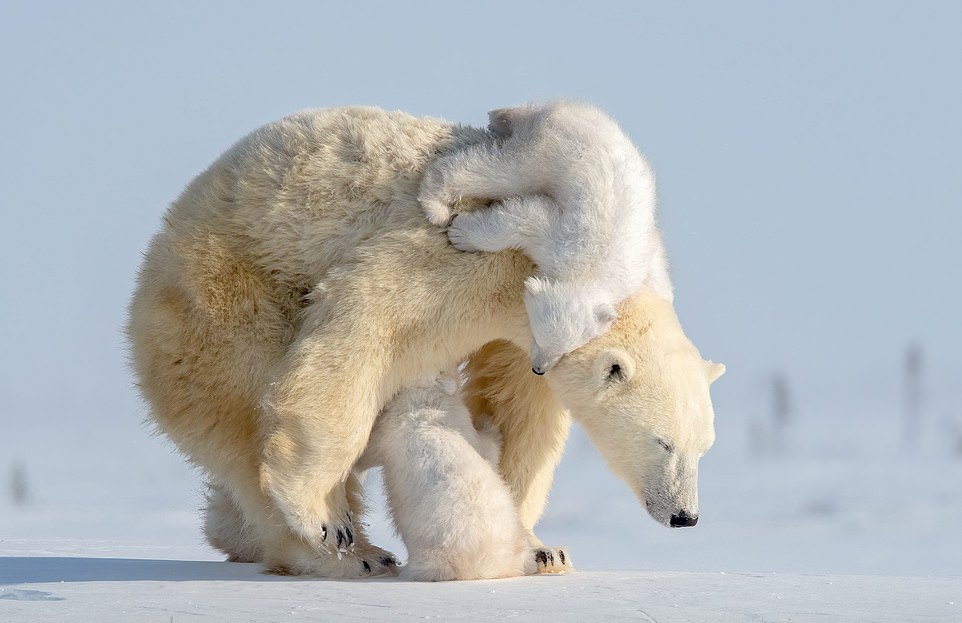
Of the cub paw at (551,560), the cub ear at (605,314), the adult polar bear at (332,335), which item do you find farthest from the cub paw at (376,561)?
the cub ear at (605,314)

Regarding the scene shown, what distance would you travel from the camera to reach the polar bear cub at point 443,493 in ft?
17.8

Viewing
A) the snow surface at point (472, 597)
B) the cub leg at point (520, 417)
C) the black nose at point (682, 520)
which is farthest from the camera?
the cub leg at point (520, 417)

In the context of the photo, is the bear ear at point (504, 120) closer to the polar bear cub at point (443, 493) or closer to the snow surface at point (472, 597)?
the polar bear cub at point (443, 493)

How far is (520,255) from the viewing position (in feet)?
18.5

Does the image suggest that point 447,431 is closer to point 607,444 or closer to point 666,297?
point 607,444

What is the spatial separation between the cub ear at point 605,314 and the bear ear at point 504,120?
3.15 feet

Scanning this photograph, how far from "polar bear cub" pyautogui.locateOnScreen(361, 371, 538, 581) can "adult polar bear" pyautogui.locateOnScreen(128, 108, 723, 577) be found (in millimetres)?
162

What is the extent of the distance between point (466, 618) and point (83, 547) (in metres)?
4.01

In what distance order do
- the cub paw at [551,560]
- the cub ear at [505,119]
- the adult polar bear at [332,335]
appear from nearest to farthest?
1. the adult polar bear at [332,335]
2. the cub paw at [551,560]
3. the cub ear at [505,119]

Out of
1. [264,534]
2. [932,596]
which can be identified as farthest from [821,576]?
[264,534]

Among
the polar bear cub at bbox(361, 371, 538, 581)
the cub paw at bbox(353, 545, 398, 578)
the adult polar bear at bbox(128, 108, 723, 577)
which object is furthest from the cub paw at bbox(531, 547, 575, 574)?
the cub paw at bbox(353, 545, 398, 578)

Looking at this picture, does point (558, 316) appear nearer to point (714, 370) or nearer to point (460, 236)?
point (460, 236)

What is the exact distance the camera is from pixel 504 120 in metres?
5.94

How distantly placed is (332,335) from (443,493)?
82 centimetres
